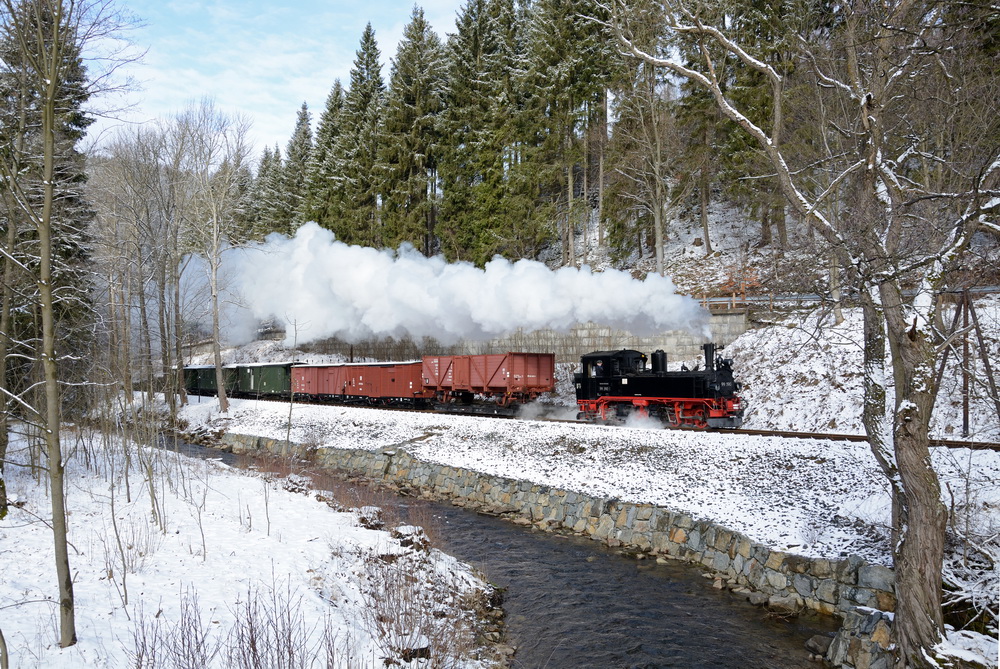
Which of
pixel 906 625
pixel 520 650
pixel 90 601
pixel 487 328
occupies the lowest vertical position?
pixel 520 650

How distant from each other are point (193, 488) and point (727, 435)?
40.2 ft

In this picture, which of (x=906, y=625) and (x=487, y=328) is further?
(x=487, y=328)

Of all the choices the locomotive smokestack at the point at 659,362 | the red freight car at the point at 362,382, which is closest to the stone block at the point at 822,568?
the locomotive smokestack at the point at 659,362

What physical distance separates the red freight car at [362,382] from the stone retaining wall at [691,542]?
7168 millimetres

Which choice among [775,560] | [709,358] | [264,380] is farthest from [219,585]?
[264,380]

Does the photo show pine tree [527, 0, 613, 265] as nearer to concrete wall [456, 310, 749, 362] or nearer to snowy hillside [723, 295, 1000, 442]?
concrete wall [456, 310, 749, 362]

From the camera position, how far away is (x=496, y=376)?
22.1 m

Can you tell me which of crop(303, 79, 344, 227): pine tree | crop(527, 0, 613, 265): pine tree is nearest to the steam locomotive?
crop(527, 0, 613, 265): pine tree

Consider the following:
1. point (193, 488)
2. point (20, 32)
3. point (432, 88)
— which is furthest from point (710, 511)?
point (432, 88)

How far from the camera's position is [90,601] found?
21.9 feet

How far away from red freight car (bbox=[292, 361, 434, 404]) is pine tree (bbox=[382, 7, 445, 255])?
11.2 meters

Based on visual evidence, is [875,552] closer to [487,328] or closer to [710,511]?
[710,511]

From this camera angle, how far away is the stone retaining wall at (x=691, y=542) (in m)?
8.15

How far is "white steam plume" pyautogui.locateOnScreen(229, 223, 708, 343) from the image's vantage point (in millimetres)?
19438
